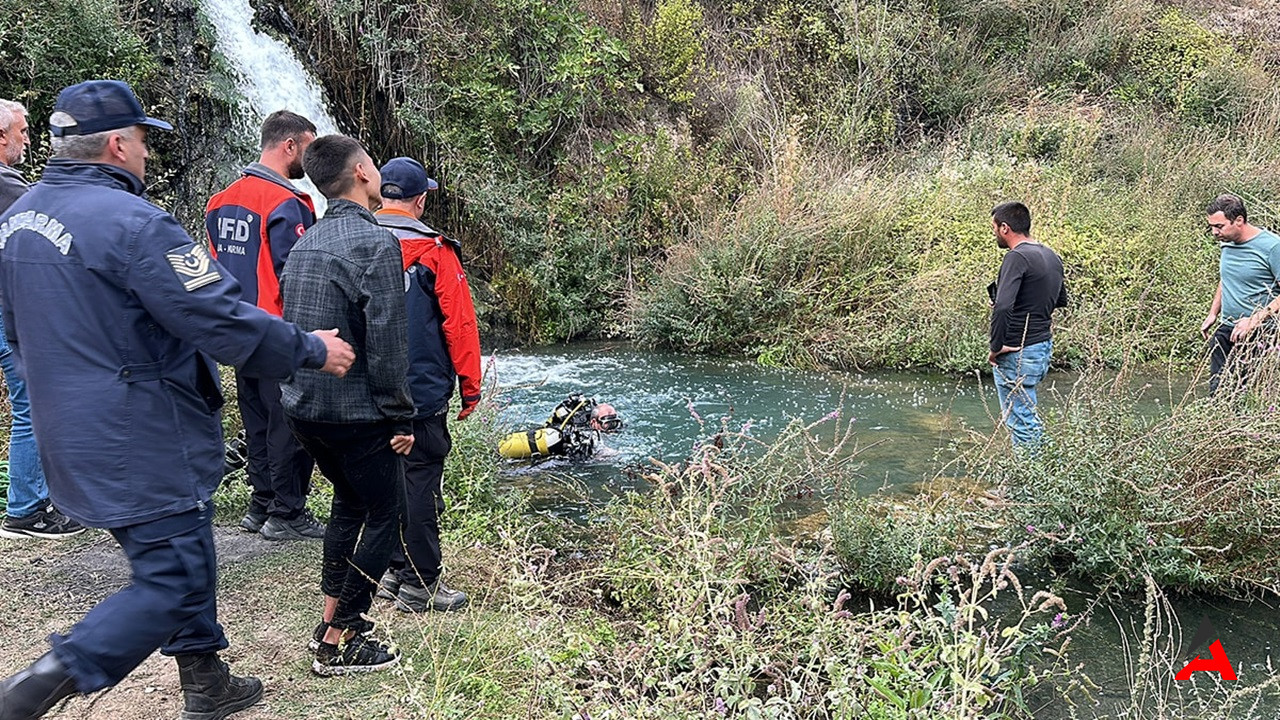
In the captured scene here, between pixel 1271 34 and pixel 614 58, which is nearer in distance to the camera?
pixel 614 58

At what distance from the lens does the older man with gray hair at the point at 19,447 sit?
15.1 ft

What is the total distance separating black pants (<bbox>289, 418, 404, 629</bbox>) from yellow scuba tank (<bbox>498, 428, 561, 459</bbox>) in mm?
3448

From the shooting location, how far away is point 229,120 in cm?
1093

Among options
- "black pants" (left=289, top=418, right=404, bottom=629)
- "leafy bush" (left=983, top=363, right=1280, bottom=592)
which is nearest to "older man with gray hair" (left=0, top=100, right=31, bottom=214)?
"black pants" (left=289, top=418, right=404, bottom=629)

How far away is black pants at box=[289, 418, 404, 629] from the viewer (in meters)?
3.59

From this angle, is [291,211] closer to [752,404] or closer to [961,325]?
[752,404]

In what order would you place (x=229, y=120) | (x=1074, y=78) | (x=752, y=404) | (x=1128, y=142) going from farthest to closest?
1. (x=1074, y=78)
2. (x=1128, y=142)
3. (x=229, y=120)
4. (x=752, y=404)

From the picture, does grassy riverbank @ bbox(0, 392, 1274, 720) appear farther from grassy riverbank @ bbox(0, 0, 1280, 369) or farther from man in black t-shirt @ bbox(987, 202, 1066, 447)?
grassy riverbank @ bbox(0, 0, 1280, 369)

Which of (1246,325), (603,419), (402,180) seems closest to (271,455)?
(402,180)

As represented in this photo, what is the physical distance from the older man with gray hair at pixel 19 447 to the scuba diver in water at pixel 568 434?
9.75 feet

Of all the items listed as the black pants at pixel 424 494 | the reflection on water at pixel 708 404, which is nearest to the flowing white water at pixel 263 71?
the reflection on water at pixel 708 404

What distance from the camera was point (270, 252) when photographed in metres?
4.74

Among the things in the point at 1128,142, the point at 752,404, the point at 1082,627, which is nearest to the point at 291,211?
the point at 1082,627

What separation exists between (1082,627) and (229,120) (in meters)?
10.2
